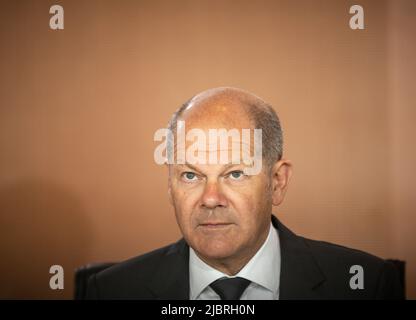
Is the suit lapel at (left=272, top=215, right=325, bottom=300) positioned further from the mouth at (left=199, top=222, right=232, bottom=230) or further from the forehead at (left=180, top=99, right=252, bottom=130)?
the forehead at (left=180, top=99, right=252, bottom=130)

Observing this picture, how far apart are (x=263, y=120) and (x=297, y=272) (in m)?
0.53

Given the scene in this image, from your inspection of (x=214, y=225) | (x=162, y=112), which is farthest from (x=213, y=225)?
(x=162, y=112)

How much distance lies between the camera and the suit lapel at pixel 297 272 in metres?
1.63

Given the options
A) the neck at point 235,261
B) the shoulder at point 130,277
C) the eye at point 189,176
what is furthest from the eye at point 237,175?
the shoulder at point 130,277

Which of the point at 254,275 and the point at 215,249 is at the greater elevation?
the point at 215,249

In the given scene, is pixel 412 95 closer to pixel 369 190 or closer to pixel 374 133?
pixel 374 133

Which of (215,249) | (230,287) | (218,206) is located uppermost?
(218,206)

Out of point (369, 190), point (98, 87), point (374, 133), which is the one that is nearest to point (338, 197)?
point (369, 190)

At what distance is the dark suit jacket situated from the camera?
164 centimetres

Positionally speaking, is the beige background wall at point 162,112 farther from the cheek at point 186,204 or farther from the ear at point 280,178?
the cheek at point 186,204

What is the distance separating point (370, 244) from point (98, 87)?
3.95ft

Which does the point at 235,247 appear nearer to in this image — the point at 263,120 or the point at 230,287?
the point at 230,287

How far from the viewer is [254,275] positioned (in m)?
1.65

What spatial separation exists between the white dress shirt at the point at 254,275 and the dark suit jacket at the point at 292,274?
0.08 feet
